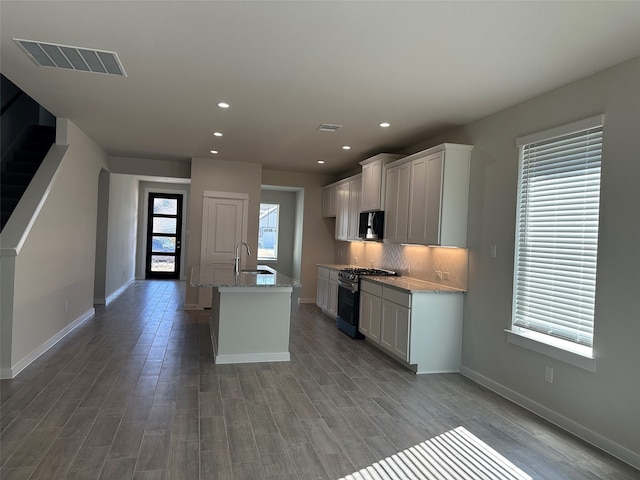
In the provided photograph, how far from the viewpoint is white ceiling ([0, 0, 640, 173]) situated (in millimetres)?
2486

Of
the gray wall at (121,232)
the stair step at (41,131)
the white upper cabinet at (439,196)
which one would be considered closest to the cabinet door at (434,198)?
the white upper cabinet at (439,196)

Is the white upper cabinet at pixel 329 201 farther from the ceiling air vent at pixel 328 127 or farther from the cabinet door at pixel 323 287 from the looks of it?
the ceiling air vent at pixel 328 127

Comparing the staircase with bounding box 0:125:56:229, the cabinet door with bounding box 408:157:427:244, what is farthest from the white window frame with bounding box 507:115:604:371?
the staircase with bounding box 0:125:56:229

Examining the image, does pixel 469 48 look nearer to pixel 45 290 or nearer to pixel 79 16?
pixel 79 16

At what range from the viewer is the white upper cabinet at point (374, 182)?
19.4 ft

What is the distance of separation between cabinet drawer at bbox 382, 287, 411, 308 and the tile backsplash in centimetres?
61

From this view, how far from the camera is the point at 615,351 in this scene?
293 centimetres

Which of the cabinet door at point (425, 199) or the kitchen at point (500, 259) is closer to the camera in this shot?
the kitchen at point (500, 259)

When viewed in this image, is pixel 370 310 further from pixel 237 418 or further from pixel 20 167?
Result: pixel 20 167

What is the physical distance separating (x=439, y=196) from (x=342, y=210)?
3.25 m

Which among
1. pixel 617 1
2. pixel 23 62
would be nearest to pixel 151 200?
pixel 23 62

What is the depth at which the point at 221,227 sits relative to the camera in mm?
7883

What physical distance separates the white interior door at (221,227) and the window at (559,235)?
5.22 meters

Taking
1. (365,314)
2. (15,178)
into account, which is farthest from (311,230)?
(15,178)
